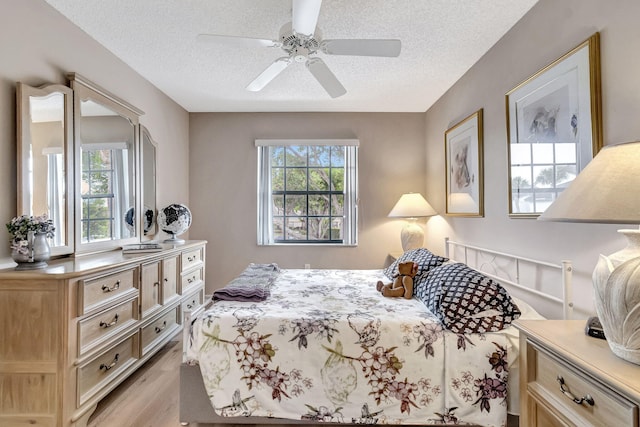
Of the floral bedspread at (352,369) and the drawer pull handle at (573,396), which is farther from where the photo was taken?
the floral bedspread at (352,369)

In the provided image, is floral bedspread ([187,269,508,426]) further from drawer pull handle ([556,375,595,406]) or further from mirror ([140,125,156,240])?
mirror ([140,125,156,240])

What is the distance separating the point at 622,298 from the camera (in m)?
0.93

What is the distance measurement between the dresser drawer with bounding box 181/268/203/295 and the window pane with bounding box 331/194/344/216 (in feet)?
5.94

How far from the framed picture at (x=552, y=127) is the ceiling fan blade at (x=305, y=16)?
1.33 metres

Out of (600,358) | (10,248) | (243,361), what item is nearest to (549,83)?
(600,358)

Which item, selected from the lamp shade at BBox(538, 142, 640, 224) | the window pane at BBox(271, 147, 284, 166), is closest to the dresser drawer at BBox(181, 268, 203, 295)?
the window pane at BBox(271, 147, 284, 166)

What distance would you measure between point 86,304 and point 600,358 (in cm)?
227

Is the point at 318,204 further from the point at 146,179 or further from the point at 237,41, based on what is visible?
the point at 237,41

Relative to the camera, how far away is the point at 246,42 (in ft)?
6.26

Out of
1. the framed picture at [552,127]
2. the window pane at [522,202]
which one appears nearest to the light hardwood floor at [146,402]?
the window pane at [522,202]

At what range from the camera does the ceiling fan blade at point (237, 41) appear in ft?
6.07

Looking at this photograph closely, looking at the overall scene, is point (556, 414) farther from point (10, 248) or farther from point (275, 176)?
point (275, 176)

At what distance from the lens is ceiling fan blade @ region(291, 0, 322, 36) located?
5.01 ft

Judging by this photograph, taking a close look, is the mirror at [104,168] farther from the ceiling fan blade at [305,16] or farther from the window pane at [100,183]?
the ceiling fan blade at [305,16]
